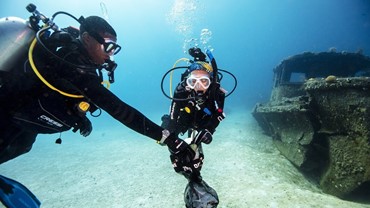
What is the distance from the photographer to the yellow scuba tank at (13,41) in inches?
103

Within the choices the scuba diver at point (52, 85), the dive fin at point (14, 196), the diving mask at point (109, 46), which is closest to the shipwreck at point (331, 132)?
the scuba diver at point (52, 85)

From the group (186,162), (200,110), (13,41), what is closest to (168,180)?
(200,110)

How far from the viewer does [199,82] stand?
3.82 m

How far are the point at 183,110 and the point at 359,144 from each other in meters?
4.49

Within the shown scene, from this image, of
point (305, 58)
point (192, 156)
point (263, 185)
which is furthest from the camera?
point (305, 58)

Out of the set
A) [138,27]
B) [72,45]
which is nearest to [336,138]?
[72,45]

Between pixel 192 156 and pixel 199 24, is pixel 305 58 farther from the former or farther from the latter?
pixel 199 24

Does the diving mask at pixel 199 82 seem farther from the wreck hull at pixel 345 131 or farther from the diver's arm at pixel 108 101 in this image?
the wreck hull at pixel 345 131

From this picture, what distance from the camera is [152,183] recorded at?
6.90 metres

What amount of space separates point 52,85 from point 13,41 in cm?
81

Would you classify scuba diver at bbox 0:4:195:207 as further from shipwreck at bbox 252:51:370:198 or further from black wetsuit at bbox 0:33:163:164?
shipwreck at bbox 252:51:370:198

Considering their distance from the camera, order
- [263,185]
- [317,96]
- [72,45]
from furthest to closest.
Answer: [317,96] → [263,185] → [72,45]

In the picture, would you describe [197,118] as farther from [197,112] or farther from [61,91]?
[61,91]

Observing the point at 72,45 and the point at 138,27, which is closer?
the point at 72,45
